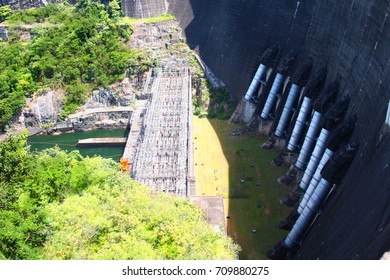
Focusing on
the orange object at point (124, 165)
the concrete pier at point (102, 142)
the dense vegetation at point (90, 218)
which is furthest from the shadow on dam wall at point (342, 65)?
the orange object at point (124, 165)

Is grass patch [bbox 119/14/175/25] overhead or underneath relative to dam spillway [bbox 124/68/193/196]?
overhead

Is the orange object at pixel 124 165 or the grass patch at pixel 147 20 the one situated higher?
the grass patch at pixel 147 20

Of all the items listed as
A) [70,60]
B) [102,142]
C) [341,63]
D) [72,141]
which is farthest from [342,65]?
[70,60]

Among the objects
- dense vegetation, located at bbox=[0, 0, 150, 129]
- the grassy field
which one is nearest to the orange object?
the grassy field

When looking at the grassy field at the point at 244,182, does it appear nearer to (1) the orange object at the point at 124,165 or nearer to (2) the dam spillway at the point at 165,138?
(2) the dam spillway at the point at 165,138

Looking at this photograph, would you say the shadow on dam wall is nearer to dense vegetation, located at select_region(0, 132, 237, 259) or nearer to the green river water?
dense vegetation, located at select_region(0, 132, 237, 259)

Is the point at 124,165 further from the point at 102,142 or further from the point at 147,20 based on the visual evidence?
the point at 147,20

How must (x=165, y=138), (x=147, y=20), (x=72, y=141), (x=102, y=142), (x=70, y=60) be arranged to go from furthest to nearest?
(x=147, y=20)
(x=70, y=60)
(x=72, y=141)
(x=102, y=142)
(x=165, y=138)
